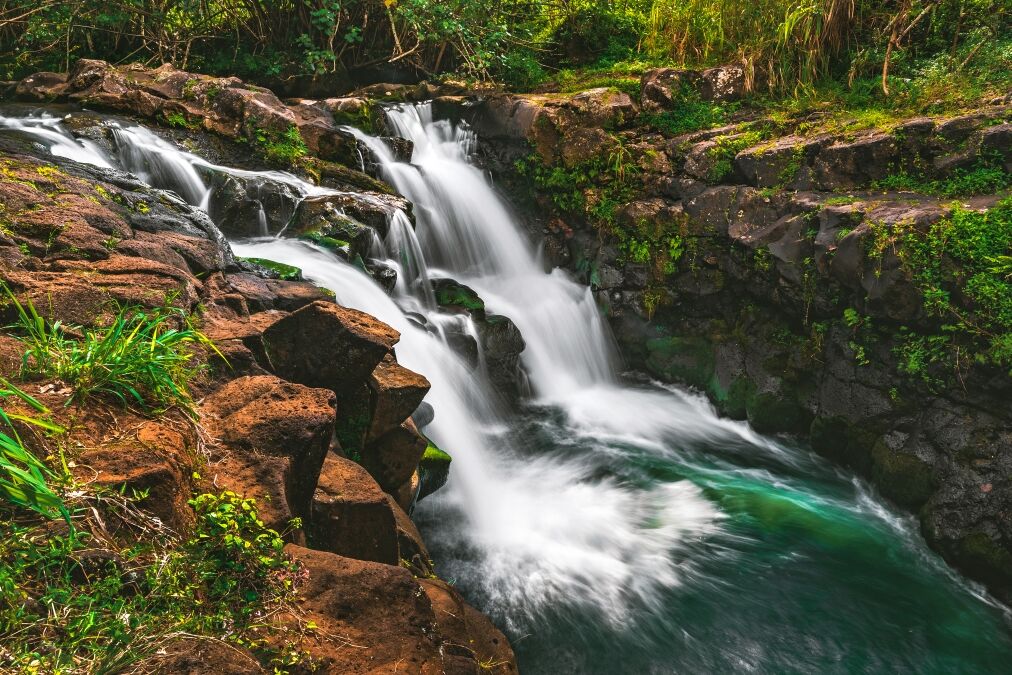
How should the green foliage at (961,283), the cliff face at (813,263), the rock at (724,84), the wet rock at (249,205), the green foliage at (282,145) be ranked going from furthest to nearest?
the rock at (724,84)
the green foliage at (282,145)
the wet rock at (249,205)
the cliff face at (813,263)
the green foliage at (961,283)

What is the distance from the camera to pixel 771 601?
14.8 ft

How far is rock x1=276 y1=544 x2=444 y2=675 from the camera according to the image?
2.18 meters

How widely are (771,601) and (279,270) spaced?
185 inches

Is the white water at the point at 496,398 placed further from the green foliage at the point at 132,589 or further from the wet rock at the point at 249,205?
the green foliage at the point at 132,589

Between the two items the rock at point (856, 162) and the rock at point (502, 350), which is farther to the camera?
the rock at point (502, 350)

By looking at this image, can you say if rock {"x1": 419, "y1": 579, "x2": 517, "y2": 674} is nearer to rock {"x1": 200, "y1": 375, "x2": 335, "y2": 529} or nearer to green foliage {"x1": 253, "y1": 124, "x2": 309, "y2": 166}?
rock {"x1": 200, "y1": 375, "x2": 335, "y2": 529}

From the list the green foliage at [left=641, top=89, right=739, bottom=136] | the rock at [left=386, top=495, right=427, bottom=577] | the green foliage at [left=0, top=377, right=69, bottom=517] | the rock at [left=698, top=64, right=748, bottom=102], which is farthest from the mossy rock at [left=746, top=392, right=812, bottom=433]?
the green foliage at [left=0, top=377, right=69, bottom=517]

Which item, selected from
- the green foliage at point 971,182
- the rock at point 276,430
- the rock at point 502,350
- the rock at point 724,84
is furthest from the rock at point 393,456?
the rock at point 724,84

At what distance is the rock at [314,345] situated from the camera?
3.69 metres

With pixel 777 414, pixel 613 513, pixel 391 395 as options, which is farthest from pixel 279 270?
pixel 777 414

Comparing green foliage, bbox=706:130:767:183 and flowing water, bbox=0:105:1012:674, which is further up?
green foliage, bbox=706:130:767:183

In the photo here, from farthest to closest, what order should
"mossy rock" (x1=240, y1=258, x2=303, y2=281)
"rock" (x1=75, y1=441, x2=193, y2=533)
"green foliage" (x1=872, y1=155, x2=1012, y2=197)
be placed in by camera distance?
"green foliage" (x1=872, y1=155, x2=1012, y2=197)
"mossy rock" (x1=240, y1=258, x2=303, y2=281)
"rock" (x1=75, y1=441, x2=193, y2=533)

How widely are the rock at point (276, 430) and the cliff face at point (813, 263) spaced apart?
5.38 meters

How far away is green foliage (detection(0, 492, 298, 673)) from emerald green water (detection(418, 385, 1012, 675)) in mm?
2204
